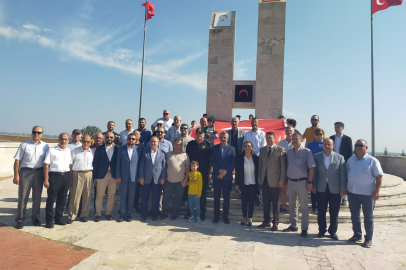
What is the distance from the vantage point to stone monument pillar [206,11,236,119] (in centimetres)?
1073

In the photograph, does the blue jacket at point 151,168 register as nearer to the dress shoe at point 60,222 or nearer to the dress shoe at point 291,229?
the dress shoe at point 60,222

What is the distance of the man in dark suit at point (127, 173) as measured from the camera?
5469 mm

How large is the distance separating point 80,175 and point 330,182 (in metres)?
5.01

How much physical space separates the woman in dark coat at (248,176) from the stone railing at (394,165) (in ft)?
32.4

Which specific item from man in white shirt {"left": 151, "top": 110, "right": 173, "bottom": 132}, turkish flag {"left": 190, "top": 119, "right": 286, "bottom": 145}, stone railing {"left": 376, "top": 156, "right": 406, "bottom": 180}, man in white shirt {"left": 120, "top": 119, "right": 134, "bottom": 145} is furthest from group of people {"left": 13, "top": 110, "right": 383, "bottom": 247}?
stone railing {"left": 376, "top": 156, "right": 406, "bottom": 180}

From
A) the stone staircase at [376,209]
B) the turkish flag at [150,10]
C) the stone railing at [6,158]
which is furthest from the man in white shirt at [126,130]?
the turkish flag at [150,10]

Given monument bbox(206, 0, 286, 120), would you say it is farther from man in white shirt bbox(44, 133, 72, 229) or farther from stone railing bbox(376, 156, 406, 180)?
man in white shirt bbox(44, 133, 72, 229)

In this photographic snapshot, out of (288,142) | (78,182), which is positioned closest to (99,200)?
(78,182)

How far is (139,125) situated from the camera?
6.70 metres

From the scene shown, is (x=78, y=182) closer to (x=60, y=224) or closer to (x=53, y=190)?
(x=53, y=190)

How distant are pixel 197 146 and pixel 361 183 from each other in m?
3.24

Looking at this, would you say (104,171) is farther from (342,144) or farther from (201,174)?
(342,144)

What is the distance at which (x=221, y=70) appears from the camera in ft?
35.4

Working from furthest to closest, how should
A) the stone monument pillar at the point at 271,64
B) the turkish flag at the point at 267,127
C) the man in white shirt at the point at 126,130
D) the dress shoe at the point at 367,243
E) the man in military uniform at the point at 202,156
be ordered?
1. the stone monument pillar at the point at 271,64
2. the turkish flag at the point at 267,127
3. the man in white shirt at the point at 126,130
4. the man in military uniform at the point at 202,156
5. the dress shoe at the point at 367,243
